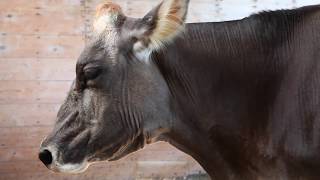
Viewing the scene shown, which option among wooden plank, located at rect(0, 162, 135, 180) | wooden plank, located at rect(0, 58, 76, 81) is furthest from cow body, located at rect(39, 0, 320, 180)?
wooden plank, located at rect(0, 162, 135, 180)

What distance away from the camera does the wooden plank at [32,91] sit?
6016mm

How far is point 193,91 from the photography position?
2918 mm

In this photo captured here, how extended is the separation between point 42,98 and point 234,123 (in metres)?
3.58

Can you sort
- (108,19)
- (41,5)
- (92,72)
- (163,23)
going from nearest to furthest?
Answer: (163,23) < (92,72) < (108,19) < (41,5)

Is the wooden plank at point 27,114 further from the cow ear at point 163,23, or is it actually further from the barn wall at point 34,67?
the cow ear at point 163,23

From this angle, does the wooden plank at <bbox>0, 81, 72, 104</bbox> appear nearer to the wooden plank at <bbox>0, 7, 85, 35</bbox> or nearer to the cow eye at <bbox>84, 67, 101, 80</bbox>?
the wooden plank at <bbox>0, 7, 85, 35</bbox>

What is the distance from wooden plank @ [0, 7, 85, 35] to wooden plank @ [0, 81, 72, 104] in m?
0.51

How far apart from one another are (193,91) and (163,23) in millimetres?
382

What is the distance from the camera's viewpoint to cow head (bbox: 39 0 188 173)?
2.86 meters

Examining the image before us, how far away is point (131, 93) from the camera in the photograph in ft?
9.41

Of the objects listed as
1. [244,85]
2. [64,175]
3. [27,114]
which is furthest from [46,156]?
[64,175]

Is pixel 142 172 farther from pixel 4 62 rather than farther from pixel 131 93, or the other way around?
pixel 131 93

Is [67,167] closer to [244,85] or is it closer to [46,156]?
[46,156]

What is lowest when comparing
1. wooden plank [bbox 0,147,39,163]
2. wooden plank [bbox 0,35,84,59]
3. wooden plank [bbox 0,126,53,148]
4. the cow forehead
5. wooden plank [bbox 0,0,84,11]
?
wooden plank [bbox 0,147,39,163]
